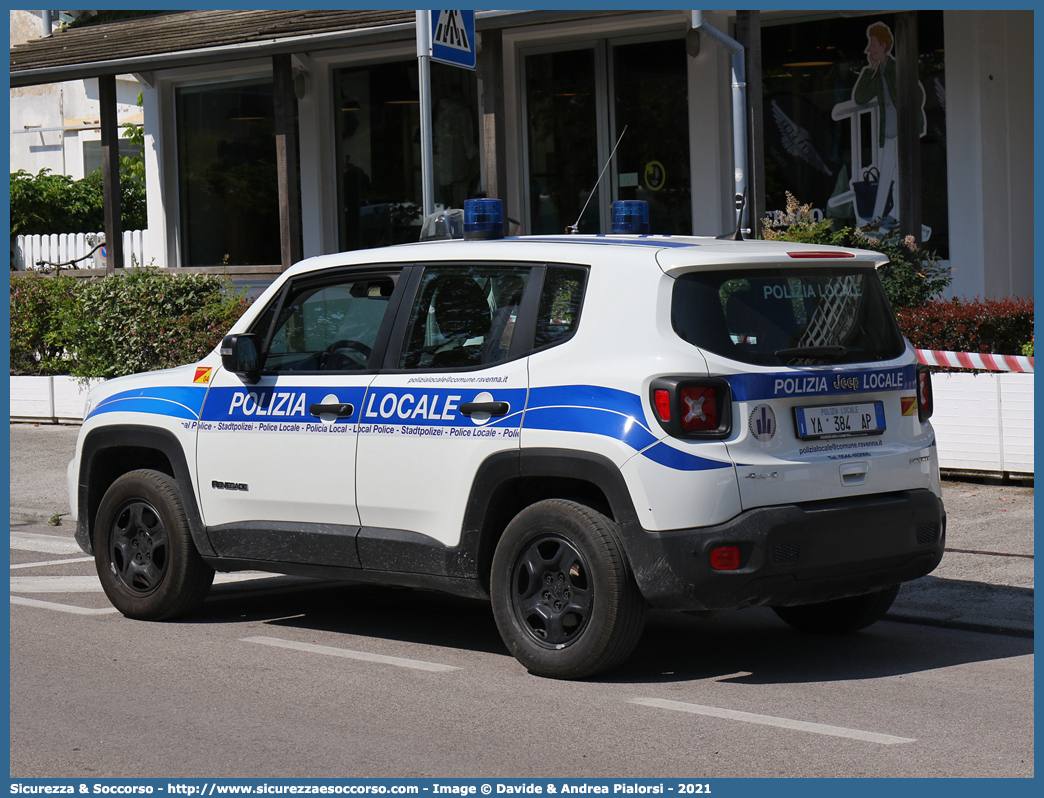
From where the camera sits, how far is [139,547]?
23.6 ft

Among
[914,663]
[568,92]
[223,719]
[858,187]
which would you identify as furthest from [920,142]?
[223,719]

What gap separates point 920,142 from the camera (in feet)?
49.4

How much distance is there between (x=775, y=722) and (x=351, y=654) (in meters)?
2.13

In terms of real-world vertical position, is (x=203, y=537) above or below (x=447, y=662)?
above

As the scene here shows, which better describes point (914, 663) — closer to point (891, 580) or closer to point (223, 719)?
point (891, 580)

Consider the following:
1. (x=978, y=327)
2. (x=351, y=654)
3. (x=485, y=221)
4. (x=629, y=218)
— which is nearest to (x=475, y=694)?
(x=351, y=654)

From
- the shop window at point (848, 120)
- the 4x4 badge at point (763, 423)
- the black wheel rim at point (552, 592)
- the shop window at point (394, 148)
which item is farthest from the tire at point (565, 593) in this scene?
the shop window at point (394, 148)

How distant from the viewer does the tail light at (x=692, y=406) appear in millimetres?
5402

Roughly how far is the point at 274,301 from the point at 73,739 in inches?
101

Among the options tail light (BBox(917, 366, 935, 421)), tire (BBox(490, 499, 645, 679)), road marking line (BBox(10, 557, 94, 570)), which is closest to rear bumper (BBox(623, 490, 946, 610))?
tire (BBox(490, 499, 645, 679))

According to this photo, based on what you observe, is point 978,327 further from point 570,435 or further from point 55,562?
point 55,562

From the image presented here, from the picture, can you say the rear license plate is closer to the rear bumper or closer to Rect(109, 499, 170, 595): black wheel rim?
the rear bumper

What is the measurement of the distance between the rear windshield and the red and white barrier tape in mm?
4327

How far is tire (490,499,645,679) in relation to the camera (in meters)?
5.58
